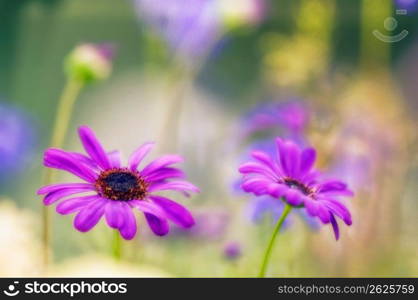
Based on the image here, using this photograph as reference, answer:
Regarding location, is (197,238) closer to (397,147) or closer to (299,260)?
(299,260)

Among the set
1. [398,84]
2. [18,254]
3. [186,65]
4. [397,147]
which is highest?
[398,84]

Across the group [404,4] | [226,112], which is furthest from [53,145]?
[226,112]

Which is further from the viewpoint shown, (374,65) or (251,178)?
(374,65)

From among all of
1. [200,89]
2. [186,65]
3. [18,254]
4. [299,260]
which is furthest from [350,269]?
[200,89]

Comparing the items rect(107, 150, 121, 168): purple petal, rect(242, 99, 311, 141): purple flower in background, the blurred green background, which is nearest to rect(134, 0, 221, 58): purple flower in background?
the blurred green background

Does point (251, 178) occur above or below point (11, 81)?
below

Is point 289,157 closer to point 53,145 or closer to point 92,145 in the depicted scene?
point 92,145
